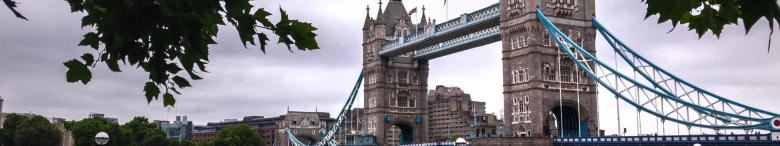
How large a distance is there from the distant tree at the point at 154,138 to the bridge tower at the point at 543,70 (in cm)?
5950

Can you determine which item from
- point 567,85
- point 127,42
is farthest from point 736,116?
point 127,42

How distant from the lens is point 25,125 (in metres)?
108

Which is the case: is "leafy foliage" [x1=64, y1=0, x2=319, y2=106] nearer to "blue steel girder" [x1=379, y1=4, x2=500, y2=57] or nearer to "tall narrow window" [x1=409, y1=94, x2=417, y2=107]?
"blue steel girder" [x1=379, y1=4, x2=500, y2=57]

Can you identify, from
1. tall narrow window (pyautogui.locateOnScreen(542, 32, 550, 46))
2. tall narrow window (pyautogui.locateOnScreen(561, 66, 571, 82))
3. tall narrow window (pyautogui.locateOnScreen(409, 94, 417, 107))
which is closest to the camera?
tall narrow window (pyautogui.locateOnScreen(542, 32, 550, 46))

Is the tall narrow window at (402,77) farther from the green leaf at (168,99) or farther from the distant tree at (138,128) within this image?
the green leaf at (168,99)

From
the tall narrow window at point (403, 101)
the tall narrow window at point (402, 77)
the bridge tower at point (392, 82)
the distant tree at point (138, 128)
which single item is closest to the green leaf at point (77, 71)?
the bridge tower at point (392, 82)

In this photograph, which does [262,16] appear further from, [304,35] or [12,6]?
[12,6]

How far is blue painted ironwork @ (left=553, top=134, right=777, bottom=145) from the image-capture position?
49594 mm

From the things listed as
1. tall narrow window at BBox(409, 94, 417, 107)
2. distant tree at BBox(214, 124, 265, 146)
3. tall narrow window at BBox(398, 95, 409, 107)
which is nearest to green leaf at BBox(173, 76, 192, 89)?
tall narrow window at BBox(398, 95, 409, 107)

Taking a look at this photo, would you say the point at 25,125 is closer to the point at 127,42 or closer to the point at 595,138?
the point at 595,138

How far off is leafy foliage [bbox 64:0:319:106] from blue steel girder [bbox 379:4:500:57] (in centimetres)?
6395

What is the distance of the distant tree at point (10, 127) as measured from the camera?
110 meters

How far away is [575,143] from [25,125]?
78.3 metres

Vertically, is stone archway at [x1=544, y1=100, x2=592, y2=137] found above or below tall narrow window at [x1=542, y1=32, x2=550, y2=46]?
below
